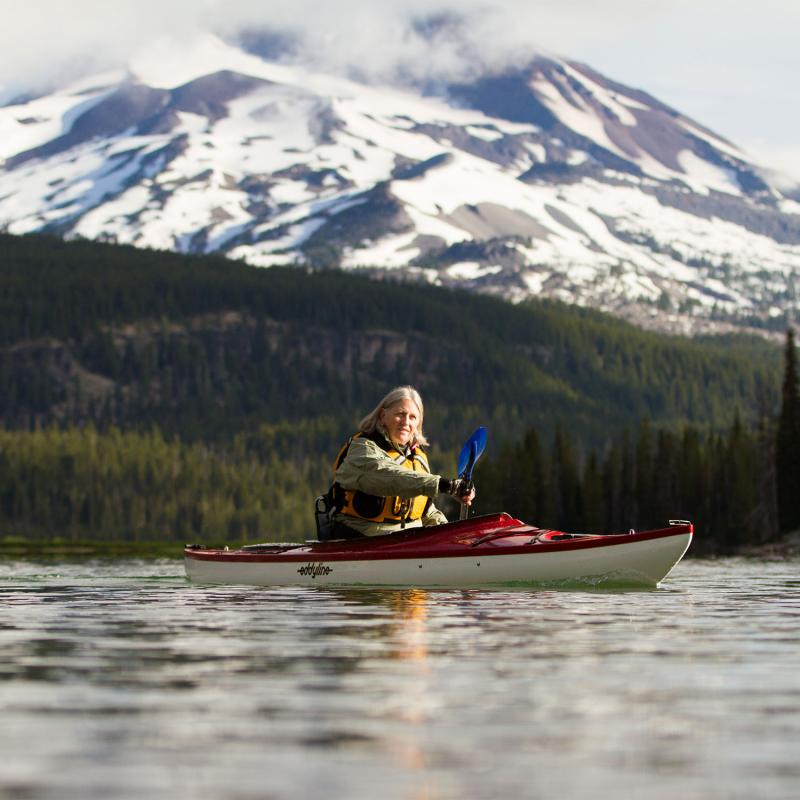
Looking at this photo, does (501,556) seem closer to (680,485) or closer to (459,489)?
(459,489)

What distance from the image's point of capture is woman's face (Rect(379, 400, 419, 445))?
2875cm

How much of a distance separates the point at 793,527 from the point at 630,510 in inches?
1414

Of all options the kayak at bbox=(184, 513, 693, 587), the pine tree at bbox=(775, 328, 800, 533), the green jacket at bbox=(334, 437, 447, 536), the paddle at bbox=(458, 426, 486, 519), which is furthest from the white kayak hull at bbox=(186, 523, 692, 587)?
the pine tree at bbox=(775, 328, 800, 533)

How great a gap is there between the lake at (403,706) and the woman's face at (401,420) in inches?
246

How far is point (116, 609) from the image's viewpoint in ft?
83.3

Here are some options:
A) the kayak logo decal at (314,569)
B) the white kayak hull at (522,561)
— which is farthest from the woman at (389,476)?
the white kayak hull at (522,561)

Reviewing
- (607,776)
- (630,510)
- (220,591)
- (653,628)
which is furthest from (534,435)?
(607,776)

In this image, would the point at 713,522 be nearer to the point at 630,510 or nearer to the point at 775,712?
the point at 630,510

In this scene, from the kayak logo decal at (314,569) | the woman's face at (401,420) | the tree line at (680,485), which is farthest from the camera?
the tree line at (680,485)

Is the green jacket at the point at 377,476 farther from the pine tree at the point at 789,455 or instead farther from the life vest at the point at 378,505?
the pine tree at the point at 789,455

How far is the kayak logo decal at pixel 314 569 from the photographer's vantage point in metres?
30.5

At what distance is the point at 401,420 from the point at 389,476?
1.00 m

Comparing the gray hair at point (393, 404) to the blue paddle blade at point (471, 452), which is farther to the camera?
the blue paddle blade at point (471, 452)

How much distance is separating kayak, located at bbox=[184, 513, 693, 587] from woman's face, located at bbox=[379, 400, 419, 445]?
1596mm
